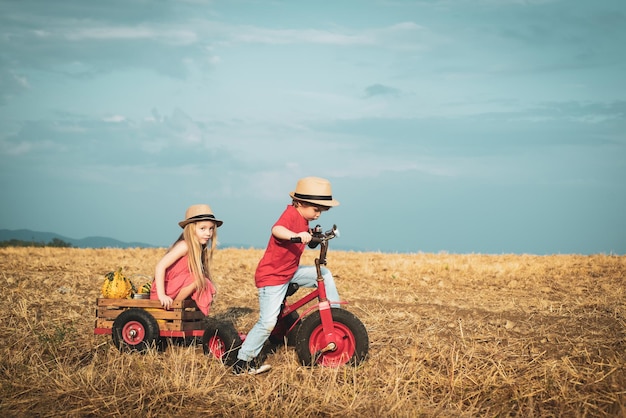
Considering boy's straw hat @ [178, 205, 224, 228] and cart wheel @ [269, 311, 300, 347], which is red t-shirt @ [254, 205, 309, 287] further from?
boy's straw hat @ [178, 205, 224, 228]

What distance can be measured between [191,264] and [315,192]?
1.93 metres

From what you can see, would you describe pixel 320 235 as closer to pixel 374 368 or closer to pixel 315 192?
pixel 315 192

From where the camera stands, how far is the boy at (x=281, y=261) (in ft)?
22.1

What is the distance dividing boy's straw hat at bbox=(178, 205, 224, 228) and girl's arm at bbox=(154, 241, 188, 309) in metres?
0.27

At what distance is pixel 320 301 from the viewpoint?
21.7 ft

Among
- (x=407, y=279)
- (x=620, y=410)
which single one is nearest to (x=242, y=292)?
(x=407, y=279)

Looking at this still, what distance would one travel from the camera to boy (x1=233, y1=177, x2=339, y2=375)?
6723 millimetres

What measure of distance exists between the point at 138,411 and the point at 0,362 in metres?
2.26

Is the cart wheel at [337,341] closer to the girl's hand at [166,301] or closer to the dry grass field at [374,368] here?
the dry grass field at [374,368]

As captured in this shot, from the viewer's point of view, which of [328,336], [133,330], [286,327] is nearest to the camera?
[328,336]

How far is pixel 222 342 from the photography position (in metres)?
7.32

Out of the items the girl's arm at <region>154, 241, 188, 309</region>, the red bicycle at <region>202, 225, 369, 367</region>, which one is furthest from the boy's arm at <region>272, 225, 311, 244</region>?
the girl's arm at <region>154, 241, 188, 309</region>

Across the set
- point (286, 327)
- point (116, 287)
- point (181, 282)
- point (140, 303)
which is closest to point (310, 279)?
point (286, 327)

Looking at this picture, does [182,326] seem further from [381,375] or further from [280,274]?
[381,375]
